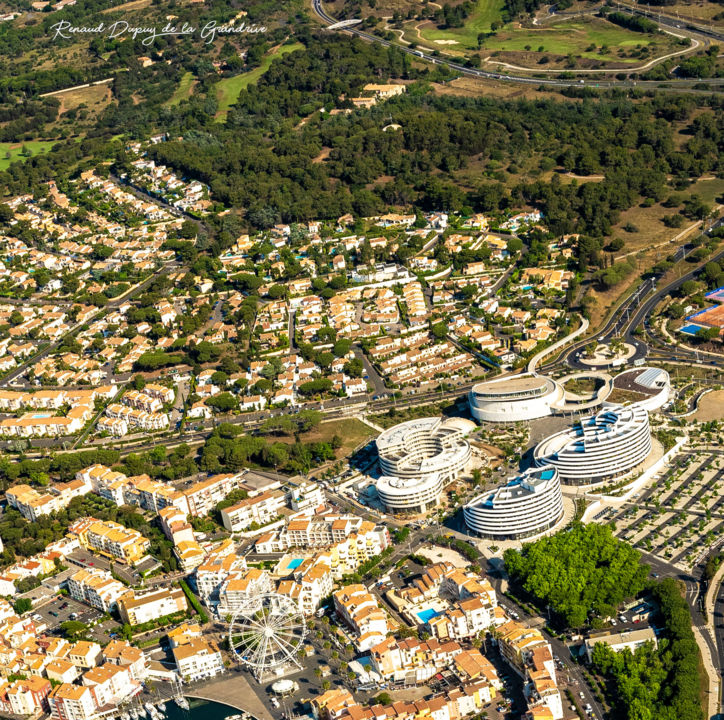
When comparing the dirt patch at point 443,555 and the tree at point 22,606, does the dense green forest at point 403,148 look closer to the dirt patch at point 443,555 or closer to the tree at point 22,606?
the dirt patch at point 443,555

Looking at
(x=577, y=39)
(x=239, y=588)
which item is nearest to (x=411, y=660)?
(x=239, y=588)

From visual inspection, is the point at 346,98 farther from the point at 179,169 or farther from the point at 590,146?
the point at 590,146

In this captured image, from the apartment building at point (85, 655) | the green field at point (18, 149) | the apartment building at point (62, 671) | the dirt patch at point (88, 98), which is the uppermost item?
the dirt patch at point (88, 98)

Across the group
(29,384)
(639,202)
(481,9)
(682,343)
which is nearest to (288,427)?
(29,384)

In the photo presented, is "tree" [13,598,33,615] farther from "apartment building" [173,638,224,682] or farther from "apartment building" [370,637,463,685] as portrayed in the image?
"apartment building" [370,637,463,685]

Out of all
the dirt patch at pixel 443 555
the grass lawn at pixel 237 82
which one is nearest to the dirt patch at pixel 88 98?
the grass lawn at pixel 237 82

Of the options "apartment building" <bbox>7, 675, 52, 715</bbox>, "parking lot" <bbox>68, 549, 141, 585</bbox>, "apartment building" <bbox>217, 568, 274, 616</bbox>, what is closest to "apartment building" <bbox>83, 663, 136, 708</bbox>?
"apartment building" <bbox>7, 675, 52, 715</bbox>
